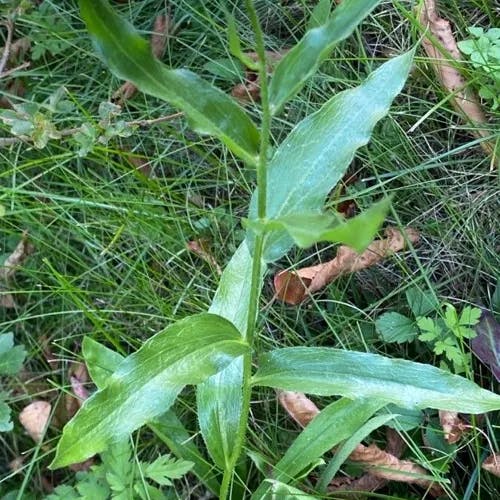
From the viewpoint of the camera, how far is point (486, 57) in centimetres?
155

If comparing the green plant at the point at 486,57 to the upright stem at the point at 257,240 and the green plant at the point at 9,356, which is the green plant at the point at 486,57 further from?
the green plant at the point at 9,356

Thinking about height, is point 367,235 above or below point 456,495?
above

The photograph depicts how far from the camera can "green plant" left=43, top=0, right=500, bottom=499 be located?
101cm

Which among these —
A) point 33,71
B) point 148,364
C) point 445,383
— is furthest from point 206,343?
point 33,71

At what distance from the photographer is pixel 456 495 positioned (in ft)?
4.64

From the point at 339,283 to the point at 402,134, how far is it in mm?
316

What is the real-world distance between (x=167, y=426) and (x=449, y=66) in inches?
34.7

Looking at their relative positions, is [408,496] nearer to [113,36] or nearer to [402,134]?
[402,134]

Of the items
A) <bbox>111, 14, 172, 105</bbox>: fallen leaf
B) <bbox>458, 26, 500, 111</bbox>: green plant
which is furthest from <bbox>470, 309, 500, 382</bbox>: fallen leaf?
<bbox>111, 14, 172, 105</bbox>: fallen leaf

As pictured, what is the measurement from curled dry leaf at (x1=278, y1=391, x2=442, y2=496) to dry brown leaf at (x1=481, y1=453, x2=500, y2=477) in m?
0.10

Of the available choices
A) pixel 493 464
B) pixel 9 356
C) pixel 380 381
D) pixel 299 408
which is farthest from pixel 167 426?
pixel 493 464

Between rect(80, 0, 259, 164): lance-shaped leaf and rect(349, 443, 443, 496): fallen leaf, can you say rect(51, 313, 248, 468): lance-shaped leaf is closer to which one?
rect(80, 0, 259, 164): lance-shaped leaf

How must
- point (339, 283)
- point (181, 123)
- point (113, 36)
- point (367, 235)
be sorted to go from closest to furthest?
point (367, 235)
point (113, 36)
point (339, 283)
point (181, 123)

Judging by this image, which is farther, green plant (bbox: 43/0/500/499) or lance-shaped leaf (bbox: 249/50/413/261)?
lance-shaped leaf (bbox: 249/50/413/261)
